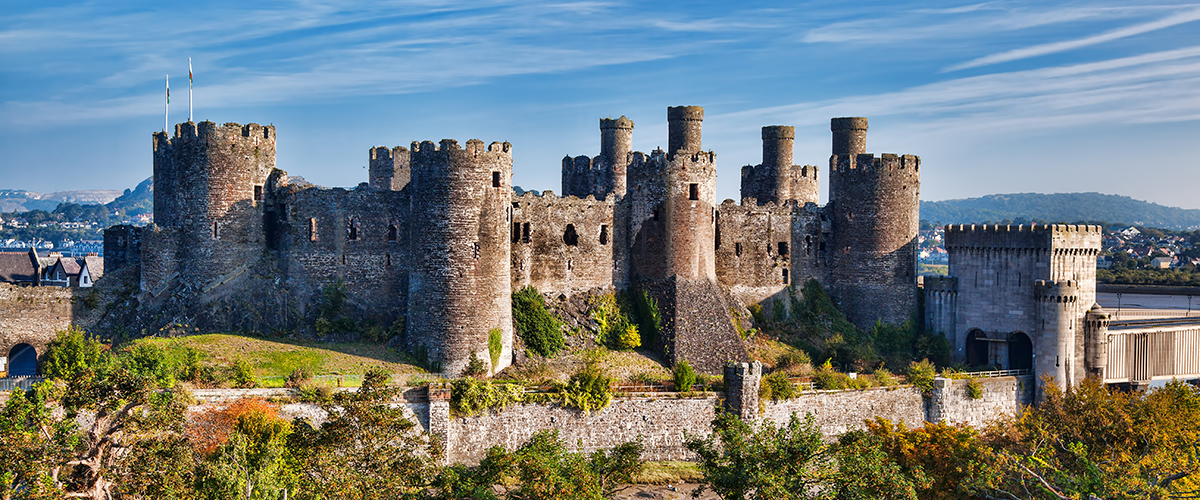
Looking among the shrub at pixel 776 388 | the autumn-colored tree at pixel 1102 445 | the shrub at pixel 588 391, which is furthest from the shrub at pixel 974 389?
the shrub at pixel 588 391

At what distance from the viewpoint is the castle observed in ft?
149

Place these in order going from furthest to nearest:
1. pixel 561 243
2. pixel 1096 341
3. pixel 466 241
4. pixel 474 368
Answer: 1. pixel 1096 341
2. pixel 561 243
3. pixel 466 241
4. pixel 474 368

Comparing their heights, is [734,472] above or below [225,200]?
below

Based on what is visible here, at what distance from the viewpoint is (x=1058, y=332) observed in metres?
52.0

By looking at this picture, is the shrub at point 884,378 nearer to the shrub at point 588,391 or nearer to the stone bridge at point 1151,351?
the stone bridge at point 1151,351

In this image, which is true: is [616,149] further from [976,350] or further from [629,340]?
[976,350]

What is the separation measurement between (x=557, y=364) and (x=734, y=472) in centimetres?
1472

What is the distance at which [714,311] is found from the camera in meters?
51.5

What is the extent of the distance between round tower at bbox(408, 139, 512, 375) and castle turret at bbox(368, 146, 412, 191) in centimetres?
967

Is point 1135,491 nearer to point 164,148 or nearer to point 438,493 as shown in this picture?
point 438,493

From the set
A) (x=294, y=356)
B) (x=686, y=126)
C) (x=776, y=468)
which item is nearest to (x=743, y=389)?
(x=776, y=468)

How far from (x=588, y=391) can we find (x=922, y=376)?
16.8 m

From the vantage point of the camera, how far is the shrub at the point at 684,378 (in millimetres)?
44969

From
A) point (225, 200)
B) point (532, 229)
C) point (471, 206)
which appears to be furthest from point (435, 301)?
point (225, 200)
